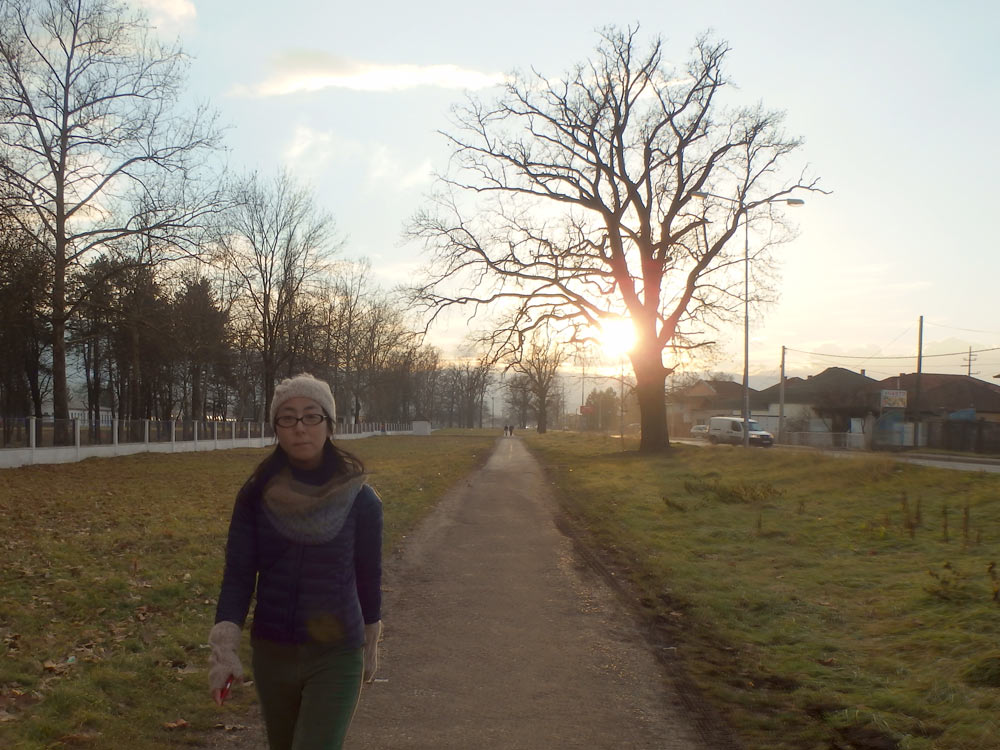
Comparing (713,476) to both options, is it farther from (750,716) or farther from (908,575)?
(750,716)

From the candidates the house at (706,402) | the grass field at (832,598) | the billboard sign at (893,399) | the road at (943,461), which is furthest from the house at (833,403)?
the grass field at (832,598)

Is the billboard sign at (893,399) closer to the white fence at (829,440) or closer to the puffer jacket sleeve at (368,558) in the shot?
the white fence at (829,440)

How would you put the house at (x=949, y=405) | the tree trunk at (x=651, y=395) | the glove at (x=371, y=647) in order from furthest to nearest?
the house at (x=949, y=405) < the tree trunk at (x=651, y=395) < the glove at (x=371, y=647)

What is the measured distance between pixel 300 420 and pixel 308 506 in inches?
14.0

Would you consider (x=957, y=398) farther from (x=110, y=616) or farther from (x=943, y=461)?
(x=110, y=616)

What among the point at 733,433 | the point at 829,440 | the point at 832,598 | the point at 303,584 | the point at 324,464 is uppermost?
the point at 324,464

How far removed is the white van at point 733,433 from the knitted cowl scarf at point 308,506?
4947 cm

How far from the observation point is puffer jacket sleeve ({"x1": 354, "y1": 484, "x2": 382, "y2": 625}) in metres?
3.20

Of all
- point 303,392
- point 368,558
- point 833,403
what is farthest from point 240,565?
point 833,403

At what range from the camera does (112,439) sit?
1239 inches

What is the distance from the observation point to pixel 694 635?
7.30 metres

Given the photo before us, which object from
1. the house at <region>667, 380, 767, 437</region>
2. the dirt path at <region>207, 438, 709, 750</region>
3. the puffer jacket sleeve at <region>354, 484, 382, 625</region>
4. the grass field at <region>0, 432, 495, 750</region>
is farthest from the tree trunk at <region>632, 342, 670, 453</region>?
the house at <region>667, 380, 767, 437</region>

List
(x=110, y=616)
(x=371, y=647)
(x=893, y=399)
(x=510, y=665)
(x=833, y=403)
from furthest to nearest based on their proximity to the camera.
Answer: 1. (x=833, y=403)
2. (x=893, y=399)
3. (x=110, y=616)
4. (x=510, y=665)
5. (x=371, y=647)

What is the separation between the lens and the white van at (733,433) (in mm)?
50562
